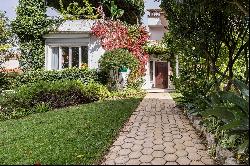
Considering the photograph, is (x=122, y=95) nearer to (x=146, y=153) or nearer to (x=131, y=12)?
(x=131, y=12)

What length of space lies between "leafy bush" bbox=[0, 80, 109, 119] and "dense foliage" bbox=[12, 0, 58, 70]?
5904mm

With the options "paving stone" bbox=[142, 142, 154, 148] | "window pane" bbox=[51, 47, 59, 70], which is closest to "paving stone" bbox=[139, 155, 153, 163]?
"paving stone" bbox=[142, 142, 154, 148]

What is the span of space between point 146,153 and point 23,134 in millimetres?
4233

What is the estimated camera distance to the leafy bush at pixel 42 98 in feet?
45.0

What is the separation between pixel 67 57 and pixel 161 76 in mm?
9961

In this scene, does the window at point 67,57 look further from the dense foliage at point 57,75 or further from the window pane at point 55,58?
the dense foliage at point 57,75

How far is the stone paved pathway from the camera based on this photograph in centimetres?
607

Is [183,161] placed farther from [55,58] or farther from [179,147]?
[55,58]

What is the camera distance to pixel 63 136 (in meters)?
8.34

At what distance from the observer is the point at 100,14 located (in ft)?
70.4

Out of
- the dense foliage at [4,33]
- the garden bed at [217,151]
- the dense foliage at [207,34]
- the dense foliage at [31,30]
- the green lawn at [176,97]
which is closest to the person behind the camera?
the garden bed at [217,151]

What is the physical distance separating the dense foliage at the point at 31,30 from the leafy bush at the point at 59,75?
86cm

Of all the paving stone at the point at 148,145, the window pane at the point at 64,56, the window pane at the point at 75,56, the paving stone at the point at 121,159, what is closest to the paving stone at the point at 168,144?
the paving stone at the point at 148,145

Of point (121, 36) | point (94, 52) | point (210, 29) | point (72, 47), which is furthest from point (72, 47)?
point (210, 29)
